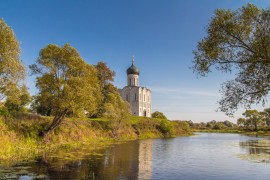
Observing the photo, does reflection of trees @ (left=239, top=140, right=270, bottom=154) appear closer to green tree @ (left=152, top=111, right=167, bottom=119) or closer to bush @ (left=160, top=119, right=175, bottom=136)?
bush @ (left=160, top=119, right=175, bottom=136)

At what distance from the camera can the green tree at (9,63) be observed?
60.5ft

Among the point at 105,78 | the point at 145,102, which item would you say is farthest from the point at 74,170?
the point at 145,102

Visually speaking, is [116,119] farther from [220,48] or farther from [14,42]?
[220,48]

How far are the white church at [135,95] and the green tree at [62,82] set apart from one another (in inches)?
1994

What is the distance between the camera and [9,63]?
60.3 feet

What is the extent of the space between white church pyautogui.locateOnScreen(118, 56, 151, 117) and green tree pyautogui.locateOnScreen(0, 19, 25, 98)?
56895mm

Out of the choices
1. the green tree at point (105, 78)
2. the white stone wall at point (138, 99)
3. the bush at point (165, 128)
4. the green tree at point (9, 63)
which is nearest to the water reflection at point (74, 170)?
the green tree at point (9, 63)

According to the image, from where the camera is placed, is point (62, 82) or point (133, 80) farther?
point (133, 80)

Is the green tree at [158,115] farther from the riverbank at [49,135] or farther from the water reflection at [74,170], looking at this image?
the water reflection at [74,170]

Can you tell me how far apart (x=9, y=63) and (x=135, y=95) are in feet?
195

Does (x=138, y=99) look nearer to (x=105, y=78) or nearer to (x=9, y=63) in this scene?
(x=105, y=78)

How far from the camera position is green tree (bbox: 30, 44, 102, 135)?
918 inches

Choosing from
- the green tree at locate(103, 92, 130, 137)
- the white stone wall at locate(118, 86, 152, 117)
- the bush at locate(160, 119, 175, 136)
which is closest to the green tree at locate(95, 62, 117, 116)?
the green tree at locate(103, 92, 130, 137)

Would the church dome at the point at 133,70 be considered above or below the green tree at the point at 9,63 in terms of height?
above
